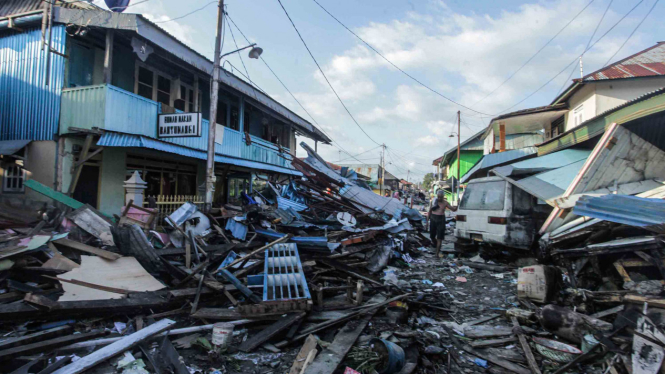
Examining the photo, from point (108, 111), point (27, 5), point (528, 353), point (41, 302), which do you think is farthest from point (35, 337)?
point (27, 5)

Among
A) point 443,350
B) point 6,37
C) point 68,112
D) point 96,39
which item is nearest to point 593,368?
point 443,350

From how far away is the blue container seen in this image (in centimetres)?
272

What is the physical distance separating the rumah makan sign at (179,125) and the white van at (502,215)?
7.11m

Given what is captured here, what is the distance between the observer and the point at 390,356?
2.73 meters

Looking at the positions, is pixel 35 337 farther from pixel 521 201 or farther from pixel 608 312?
pixel 521 201

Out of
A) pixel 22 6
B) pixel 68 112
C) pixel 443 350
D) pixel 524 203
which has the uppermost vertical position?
pixel 22 6

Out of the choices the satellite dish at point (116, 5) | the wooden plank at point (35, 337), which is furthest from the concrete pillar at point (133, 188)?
the satellite dish at point (116, 5)

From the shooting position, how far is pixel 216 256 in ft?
18.6

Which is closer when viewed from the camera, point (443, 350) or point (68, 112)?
point (443, 350)

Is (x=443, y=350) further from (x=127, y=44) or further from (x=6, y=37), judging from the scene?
(x=6, y=37)

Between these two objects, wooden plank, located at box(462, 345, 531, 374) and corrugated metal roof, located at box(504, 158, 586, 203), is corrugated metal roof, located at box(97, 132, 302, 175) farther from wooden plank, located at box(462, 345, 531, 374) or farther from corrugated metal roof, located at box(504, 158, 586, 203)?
corrugated metal roof, located at box(504, 158, 586, 203)

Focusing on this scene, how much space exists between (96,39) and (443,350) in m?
10.6

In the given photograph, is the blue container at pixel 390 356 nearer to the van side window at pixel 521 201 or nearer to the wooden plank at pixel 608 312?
the wooden plank at pixel 608 312

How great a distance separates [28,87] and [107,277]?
7.33m
